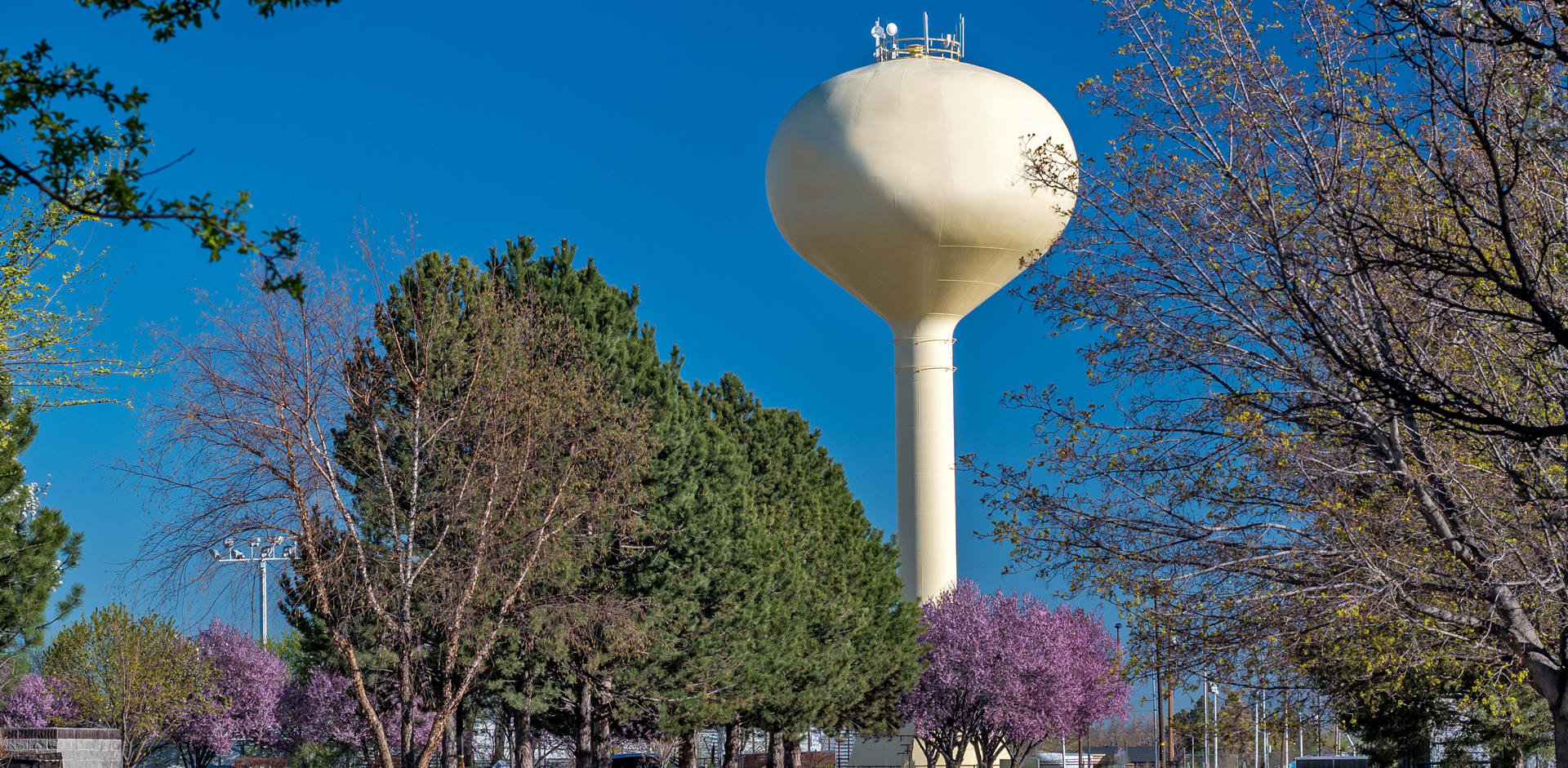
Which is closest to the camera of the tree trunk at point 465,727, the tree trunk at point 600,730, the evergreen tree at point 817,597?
the tree trunk at point 465,727

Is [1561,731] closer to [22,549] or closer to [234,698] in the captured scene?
[22,549]

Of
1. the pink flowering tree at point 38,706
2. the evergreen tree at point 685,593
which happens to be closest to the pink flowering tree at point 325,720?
the pink flowering tree at point 38,706

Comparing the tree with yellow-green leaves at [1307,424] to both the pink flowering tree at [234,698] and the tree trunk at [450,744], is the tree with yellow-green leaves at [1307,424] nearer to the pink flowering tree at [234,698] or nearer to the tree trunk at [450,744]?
the tree trunk at [450,744]

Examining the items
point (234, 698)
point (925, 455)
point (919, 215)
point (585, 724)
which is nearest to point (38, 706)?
point (234, 698)

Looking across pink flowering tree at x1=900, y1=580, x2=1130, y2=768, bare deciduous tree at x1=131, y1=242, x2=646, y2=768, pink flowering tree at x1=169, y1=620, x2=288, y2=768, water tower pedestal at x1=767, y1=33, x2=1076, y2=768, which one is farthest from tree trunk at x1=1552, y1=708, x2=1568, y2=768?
pink flowering tree at x1=169, y1=620, x2=288, y2=768

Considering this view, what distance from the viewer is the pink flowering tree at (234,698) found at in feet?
151

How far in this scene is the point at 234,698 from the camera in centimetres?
4781

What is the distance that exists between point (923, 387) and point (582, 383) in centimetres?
2394

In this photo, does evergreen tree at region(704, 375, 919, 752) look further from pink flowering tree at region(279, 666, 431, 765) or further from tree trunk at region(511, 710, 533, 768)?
pink flowering tree at region(279, 666, 431, 765)

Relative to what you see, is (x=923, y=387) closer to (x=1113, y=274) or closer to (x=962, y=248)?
(x=962, y=248)

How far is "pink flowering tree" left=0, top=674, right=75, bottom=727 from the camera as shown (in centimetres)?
4156

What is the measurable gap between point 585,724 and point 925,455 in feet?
72.1

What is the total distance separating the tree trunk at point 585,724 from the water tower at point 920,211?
19.5m

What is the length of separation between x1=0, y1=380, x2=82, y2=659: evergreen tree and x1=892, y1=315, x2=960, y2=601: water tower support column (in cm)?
2610
